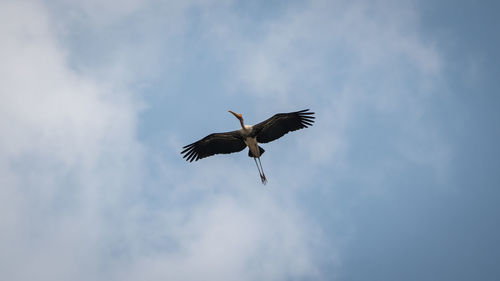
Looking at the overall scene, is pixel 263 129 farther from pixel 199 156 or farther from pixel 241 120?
pixel 199 156

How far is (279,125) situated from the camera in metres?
32.8

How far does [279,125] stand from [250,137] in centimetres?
170

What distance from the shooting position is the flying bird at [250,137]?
32.5 meters

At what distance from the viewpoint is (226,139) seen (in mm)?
33844

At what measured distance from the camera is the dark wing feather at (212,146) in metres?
33.8

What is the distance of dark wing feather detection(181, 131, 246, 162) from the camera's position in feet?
111

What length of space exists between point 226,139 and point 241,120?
1.42 metres

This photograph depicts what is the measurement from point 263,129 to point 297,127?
1.82 meters

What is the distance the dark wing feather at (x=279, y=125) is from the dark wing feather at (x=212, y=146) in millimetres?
1252

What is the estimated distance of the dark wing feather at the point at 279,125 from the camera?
32344 mm

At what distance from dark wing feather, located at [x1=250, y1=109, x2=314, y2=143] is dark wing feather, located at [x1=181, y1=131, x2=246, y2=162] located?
1.25 metres

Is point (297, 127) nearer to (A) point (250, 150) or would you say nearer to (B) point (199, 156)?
(A) point (250, 150)

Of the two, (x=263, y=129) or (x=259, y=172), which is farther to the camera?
(x=259, y=172)

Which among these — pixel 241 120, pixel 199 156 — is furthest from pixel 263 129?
pixel 199 156
